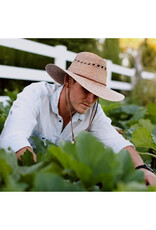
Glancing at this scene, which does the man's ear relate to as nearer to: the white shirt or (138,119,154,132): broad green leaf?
the white shirt

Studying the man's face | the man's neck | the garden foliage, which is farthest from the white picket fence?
the garden foliage

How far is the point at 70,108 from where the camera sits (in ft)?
6.00

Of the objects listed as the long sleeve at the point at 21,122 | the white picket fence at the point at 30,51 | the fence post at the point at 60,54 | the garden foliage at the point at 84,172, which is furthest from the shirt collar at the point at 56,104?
the fence post at the point at 60,54

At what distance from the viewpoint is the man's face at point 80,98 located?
1.69 m

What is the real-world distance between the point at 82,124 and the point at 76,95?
0.26 m

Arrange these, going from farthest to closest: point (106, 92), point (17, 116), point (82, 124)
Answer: point (82, 124)
point (106, 92)
point (17, 116)

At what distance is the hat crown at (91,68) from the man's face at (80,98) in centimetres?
7

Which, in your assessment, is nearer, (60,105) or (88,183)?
(88,183)
